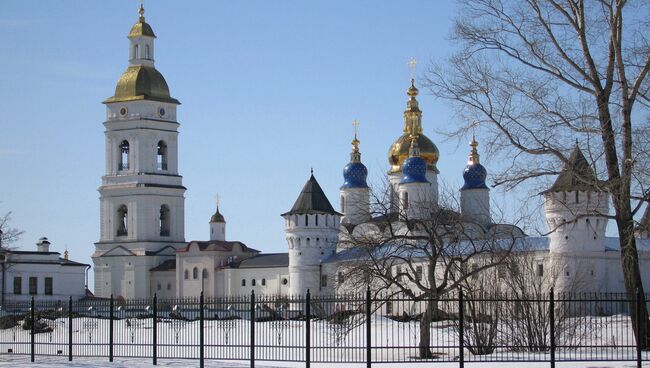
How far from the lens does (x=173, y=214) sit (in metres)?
101

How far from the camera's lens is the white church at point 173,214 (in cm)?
8569

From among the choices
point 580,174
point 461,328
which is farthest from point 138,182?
point 461,328

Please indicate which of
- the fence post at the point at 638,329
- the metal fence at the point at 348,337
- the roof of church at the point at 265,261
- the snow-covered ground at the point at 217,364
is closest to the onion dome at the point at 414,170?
the roof of church at the point at 265,261

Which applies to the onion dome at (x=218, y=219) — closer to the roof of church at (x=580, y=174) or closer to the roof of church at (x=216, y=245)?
the roof of church at (x=216, y=245)

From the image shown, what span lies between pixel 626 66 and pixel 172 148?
7307cm

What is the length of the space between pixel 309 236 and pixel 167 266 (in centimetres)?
1689

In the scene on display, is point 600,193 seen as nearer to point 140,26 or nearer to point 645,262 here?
point 645,262

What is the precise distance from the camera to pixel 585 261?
67938 millimetres

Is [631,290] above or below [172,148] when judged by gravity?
below

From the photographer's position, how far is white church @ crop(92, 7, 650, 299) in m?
85.7

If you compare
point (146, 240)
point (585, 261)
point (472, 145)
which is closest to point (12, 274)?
point (146, 240)

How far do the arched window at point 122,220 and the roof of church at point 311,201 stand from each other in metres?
18.6

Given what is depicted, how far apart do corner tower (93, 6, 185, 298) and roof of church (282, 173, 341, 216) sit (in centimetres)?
1629

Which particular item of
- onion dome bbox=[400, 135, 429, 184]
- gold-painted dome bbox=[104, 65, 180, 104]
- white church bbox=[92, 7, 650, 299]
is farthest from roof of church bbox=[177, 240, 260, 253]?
onion dome bbox=[400, 135, 429, 184]
